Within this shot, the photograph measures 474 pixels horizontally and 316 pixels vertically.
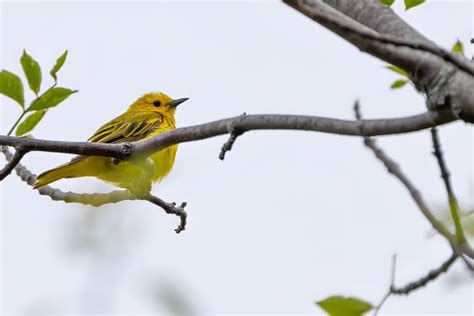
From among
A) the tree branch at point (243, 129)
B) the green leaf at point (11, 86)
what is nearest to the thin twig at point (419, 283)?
the tree branch at point (243, 129)

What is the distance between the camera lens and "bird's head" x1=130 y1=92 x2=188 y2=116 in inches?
387

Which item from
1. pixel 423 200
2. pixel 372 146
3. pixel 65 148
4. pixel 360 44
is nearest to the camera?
pixel 360 44

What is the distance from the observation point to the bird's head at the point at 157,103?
983 centimetres

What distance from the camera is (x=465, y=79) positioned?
7.43 ft

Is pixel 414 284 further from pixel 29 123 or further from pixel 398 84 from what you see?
pixel 29 123

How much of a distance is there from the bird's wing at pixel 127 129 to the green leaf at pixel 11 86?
3914 millimetres

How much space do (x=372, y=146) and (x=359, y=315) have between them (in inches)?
34.5

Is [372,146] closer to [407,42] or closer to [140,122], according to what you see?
[407,42]

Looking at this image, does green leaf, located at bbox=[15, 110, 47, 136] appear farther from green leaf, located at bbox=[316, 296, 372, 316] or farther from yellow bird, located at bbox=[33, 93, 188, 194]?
green leaf, located at bbox=[316, 296, 372, 316]

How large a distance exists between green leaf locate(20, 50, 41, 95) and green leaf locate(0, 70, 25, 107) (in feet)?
0.18

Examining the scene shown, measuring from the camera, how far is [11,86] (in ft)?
12.6

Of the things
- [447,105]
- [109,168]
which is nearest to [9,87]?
[447,105]

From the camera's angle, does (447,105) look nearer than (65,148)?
Yes

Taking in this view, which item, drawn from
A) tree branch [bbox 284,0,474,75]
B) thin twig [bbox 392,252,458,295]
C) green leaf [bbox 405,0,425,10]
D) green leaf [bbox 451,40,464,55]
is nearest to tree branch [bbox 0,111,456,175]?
tree branch [bbox 284,0,474,75]
